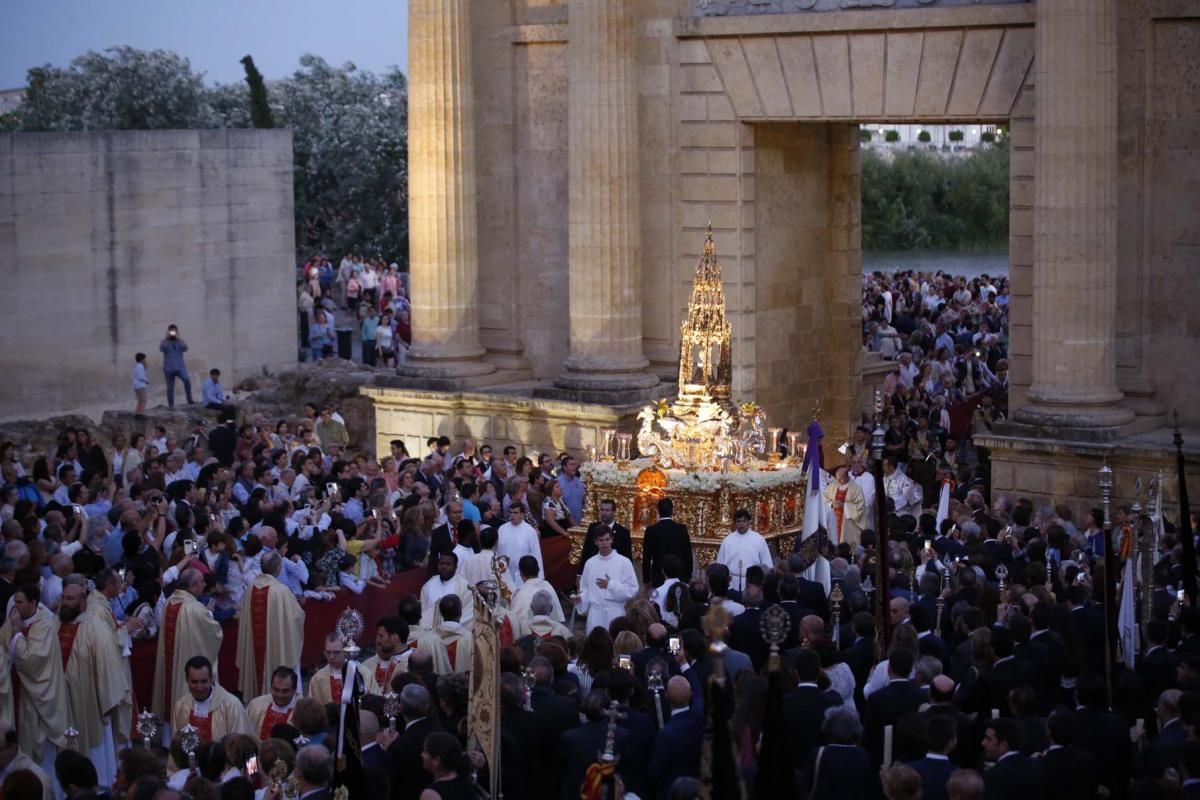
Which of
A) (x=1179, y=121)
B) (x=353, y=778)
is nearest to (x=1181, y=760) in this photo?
(x=353, y=778)

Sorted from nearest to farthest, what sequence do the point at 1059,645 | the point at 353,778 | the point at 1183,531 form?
1. the point at 353,778
2. the point at 1059,645
3. the point at 1183,531

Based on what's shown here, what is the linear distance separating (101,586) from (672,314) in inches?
494

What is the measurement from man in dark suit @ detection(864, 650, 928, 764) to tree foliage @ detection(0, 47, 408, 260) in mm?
38502

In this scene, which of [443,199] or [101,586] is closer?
[101,586]

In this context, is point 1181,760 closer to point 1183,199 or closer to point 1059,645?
point 1059,645

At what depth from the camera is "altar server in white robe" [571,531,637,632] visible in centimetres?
1891

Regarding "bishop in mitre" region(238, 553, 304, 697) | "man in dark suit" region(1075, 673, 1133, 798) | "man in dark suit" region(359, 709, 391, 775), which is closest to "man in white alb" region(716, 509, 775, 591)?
"bishop in mitre" region(238, 553, 304, 697)

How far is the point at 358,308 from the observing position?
44.0m

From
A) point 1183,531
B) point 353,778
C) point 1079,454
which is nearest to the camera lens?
point 353,778

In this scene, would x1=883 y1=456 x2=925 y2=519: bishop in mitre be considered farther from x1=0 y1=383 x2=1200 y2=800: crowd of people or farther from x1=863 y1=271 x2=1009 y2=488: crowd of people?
x1=863 y1=271 x2=1009 y2=488: crowd of people

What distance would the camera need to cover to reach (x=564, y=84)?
28281 millimetres

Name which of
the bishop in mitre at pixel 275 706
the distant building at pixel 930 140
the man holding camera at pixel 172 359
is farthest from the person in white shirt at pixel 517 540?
the distant building at pixel 930 140

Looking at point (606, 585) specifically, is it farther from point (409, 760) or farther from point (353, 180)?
point (353, 180)

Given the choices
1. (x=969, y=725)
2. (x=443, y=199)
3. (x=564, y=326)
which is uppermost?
(x=443, y=199)
